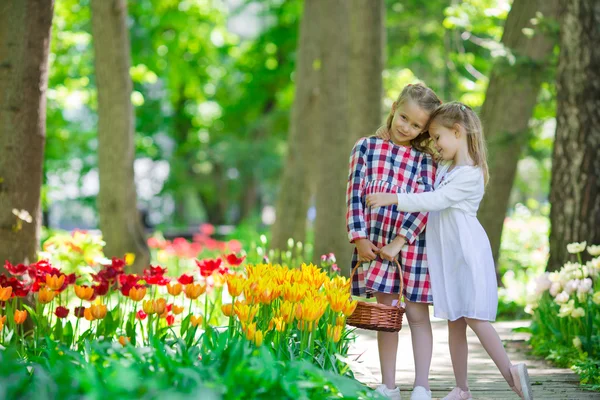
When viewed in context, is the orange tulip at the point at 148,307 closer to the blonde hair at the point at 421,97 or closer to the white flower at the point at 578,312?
the blonde hair at the point at 421,97

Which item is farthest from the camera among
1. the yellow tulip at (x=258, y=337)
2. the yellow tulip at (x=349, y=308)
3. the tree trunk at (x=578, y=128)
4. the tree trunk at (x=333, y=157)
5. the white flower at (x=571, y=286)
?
the tree trunk at (x=333, y=157)

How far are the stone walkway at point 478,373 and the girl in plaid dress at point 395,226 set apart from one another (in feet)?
0.96

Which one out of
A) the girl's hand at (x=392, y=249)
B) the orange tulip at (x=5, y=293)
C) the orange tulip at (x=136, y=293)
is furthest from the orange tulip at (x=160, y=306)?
the girl's hand at (x=392, y=249)

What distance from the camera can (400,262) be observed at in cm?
372

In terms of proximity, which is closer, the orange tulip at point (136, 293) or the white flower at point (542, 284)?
the orange tulip at point (136, 293)

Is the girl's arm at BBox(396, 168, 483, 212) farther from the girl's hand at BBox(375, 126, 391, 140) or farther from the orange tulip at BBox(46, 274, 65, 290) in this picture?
the orange tulip at BBox(46, 274, 65, 290)

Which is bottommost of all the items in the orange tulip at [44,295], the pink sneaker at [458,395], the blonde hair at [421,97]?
the pink sneaker at [458,395]

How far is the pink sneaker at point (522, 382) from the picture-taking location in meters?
3.42

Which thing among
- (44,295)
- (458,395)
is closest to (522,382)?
(458,395)

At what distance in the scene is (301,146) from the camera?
37.1 ft

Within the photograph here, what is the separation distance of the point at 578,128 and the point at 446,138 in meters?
2.85

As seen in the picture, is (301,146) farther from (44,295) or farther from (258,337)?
(258,337)

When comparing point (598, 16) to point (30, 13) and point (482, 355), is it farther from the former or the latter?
point (30, 13)

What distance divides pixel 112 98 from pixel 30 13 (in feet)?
12.2
